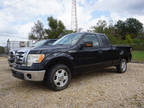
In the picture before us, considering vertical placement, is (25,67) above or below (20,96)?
above

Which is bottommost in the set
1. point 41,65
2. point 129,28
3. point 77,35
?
point 41,65

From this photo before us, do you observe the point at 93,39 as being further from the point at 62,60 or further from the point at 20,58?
the point at 20,58

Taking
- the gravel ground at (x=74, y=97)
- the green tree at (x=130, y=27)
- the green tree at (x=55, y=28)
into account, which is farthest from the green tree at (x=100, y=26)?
the green tree at (x=130, y=27)

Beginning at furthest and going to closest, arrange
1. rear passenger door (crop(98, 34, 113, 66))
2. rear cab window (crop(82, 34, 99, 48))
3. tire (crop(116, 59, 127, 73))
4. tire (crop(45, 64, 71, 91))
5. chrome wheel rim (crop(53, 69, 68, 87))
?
tire (crop(116, 59, 127, 73))
rear passenger door (crop(98, 34, 113, 66))
rear cab window (crop(82, 34, 99, 48))
chrome wheel rim (crop(53, 69, 68, 87))
tire (crop(45, 64, 71, 91))

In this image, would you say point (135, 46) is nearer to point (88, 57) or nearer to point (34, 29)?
point (88, 57)

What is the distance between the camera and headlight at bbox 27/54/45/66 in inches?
118

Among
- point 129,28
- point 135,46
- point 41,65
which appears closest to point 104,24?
point 135,46

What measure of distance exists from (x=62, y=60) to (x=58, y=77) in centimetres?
50

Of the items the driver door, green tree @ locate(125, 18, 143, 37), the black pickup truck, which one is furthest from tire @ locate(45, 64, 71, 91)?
green tree @ locate(125, 18, 143, 37)

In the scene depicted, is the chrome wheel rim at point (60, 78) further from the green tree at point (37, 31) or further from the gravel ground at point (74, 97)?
the green tree at point (37, 31)

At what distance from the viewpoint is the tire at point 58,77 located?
313 centimetres

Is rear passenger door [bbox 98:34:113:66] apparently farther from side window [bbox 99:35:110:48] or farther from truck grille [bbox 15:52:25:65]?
truck grille [bbox 15:52:25:65]

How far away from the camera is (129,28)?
190 feet

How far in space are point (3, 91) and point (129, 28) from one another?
64.2 m
